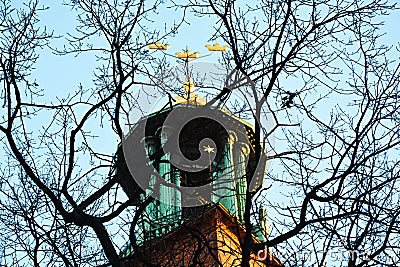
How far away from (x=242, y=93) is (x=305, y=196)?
1513 millimetres

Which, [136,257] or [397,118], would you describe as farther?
[397,118]

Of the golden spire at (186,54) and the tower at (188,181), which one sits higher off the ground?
the golden spire at (186,54)

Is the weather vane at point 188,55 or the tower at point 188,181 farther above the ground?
the weather vane at point 188,55

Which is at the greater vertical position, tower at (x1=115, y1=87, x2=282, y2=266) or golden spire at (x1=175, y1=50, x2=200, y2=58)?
golden spire at (x1=175, y1=50, x2=200, y2=58)

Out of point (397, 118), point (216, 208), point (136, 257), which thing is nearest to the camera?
point (136, 257)

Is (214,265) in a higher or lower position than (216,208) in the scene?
lower

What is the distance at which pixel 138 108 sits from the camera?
12406mm

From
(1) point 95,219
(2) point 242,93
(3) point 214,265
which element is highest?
(2) point 242,93

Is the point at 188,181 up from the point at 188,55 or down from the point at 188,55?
down

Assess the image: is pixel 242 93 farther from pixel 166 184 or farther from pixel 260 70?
pixel 166 184

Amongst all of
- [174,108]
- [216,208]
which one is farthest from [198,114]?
[216,208]

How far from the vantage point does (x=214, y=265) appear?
447 inches

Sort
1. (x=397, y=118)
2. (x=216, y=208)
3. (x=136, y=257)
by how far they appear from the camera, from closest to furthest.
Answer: (x=136, y=257) → (x=397, y=118) → (x=216, y=208)

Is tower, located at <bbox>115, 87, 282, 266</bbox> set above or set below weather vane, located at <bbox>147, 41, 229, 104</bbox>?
below
